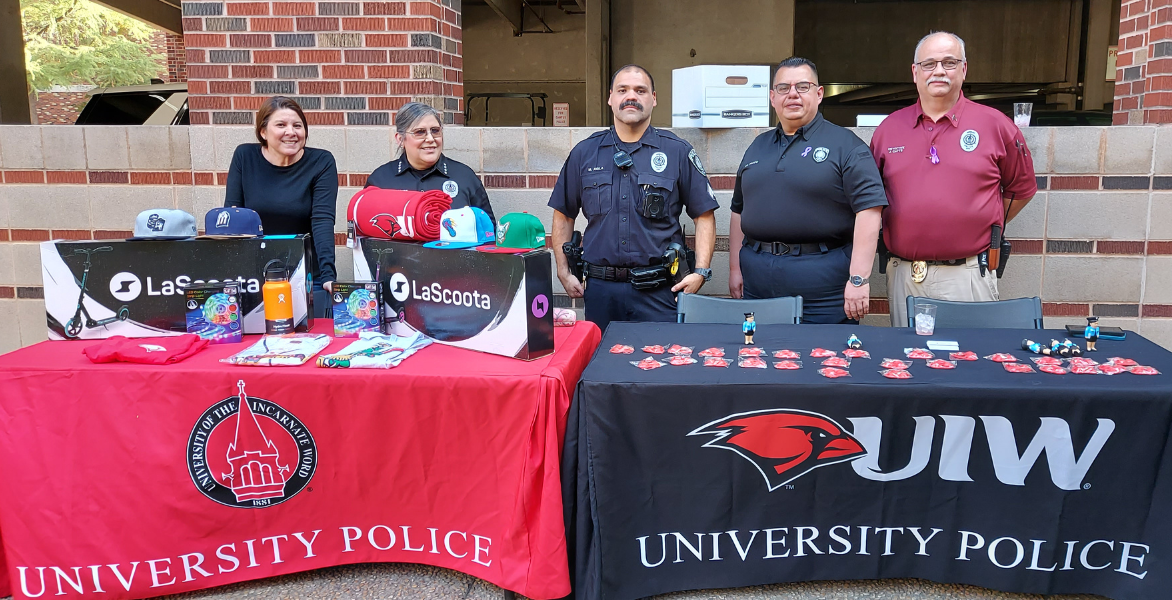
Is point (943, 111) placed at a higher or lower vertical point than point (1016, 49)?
lower

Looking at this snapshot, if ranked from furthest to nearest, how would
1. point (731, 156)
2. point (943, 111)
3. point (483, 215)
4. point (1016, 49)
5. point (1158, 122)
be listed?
point (1016, 49) → point (731, 156) → point (1158, 122) → point (943, 111) → point (483, 215)

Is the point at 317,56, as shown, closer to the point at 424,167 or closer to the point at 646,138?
the point at 424,167

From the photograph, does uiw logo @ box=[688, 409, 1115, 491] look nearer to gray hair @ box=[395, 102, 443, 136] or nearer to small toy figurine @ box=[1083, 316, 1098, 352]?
small toy figurine @ box=[1083, 316, 1098, 352]

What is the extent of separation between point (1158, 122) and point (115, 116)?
6.99 m

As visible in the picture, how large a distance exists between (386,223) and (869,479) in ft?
5.89

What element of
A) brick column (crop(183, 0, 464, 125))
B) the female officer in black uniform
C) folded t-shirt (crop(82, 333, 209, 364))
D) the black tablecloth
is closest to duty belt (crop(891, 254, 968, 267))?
the black tablecloth

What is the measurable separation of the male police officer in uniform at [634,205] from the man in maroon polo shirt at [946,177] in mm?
846

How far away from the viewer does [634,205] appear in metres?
3.47

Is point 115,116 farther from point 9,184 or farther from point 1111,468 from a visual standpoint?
point 1111,468

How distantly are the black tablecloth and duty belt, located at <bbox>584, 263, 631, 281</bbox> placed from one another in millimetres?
1100

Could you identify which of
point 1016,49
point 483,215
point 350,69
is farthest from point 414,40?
point 1016,49

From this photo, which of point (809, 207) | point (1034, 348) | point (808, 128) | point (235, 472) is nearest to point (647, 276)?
point (809, 207)

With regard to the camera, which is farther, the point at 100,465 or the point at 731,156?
the point at 731,156

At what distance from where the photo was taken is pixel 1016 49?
12.4m
